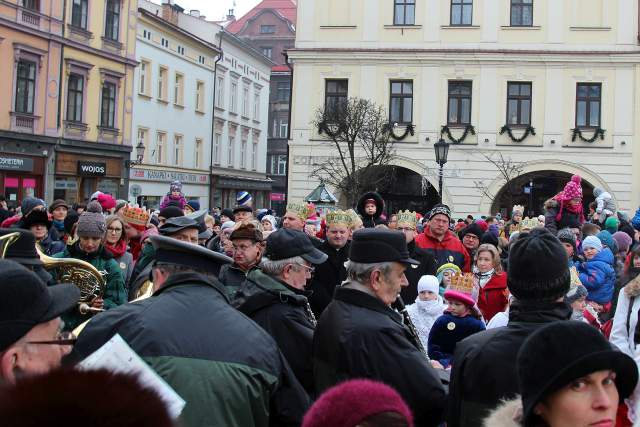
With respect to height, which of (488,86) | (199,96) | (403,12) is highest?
(403,12)

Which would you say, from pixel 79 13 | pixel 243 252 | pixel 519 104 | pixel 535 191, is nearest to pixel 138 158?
pixel 79 13

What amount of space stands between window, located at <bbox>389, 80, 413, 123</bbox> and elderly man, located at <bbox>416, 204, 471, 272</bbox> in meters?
22.8

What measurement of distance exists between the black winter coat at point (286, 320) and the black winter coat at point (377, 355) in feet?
0.87

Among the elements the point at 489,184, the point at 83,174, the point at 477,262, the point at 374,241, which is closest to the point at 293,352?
the point at 374,241

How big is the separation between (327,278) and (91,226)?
2.20 m

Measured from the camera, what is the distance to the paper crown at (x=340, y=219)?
25.7 feet

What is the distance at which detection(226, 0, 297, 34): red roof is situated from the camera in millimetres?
74188

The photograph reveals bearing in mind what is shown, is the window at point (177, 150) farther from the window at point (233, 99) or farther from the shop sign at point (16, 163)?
the shop sign at point (16, 163)

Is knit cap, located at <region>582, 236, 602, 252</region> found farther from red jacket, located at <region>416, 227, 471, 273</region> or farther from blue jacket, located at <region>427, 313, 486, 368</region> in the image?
blue jacket, located at <region>427, 313, 486, 368</region>

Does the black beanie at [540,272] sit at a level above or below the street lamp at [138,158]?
below

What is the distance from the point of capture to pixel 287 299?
4273 mm

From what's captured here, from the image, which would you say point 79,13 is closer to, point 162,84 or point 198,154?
point 162,84

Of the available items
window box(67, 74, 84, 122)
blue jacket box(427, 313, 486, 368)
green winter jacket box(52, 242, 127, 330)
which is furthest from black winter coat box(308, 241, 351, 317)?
window box(67, 74, 84, 122)

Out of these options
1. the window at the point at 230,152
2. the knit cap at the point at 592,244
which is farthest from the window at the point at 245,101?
the knit cap at the point at 592,244
